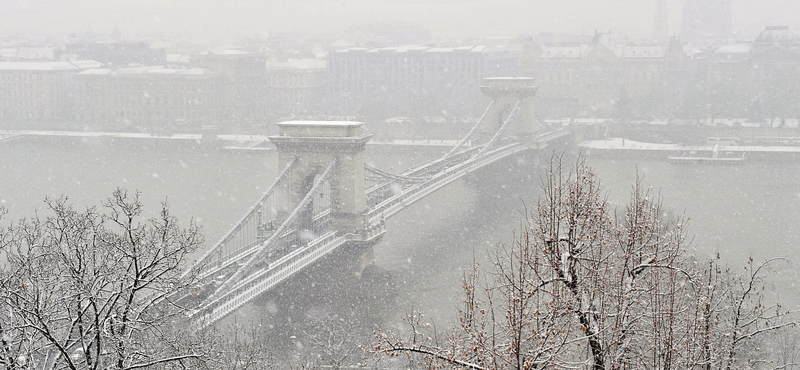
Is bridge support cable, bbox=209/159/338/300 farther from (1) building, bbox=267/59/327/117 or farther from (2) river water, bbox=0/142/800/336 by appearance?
(1) building, bbox=267/59/327/117

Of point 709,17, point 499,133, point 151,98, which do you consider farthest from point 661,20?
point 499,133

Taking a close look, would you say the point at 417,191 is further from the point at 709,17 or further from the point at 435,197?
the point at 709,17

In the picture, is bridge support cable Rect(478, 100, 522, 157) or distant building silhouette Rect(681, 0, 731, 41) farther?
distant building silhouette Rect(681, 0, 731, 41)

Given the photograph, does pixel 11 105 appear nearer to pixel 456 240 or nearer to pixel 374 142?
pixel 374 142

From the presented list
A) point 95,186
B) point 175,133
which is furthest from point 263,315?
point 175,133

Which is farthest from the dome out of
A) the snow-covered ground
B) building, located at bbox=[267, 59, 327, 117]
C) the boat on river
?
building, located at bbox=[267, 59, 327, 117]

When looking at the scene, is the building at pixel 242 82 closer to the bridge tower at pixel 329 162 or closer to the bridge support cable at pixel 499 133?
the bridge support cable at pixel 499 133
